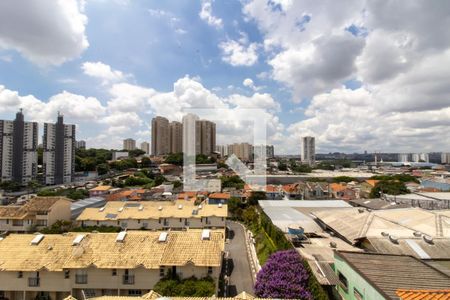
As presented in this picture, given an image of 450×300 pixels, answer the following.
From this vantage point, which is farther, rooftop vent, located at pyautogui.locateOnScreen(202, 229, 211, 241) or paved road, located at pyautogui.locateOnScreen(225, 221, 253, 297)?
paved road, located at pyautogui.locateOnScreen(225, 221, 253, 297)

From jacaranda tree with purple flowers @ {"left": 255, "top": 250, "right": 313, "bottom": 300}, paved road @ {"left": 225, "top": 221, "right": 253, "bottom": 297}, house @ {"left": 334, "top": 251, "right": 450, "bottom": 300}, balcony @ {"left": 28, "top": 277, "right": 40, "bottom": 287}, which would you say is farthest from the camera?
paved road @ {"left": 225, "top": 221, "right": 253, "bottom": 297}

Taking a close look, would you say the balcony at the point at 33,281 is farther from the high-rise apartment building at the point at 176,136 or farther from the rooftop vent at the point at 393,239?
the high-rise apartment building at the point at 176,136

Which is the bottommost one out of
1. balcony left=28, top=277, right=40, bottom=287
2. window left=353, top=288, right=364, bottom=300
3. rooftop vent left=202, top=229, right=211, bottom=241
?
balcony left=28, top=277, right=40, bottom=287

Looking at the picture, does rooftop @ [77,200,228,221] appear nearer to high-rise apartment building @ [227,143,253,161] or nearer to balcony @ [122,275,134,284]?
balcony @ [122,275,134,284]

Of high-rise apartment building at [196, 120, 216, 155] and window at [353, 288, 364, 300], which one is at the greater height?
high-rise apartment building at [196, 120, 216, 155]

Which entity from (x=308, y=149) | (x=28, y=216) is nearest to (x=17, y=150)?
(x=28, y=216)

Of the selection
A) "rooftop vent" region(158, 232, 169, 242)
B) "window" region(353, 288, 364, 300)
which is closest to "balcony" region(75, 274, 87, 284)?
"rooftop vent" region(158, 232, 169, 242)

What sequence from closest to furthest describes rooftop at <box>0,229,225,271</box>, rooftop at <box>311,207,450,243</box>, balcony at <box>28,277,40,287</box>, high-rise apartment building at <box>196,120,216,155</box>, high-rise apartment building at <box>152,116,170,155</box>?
rooftop at <box>0,229,225,271</box>, balcony at <box>28,277,40,287</box>, rooftop at <box>311,207,450,243</box>, high-rise apartment building at <box>196,120,216,155</box>, high-rise apartment building at <box>152,116,170,155</box>

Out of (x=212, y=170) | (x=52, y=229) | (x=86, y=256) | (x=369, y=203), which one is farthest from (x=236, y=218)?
(x=212, y=170)

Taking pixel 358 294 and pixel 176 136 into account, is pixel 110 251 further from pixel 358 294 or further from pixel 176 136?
pixel 176 136
